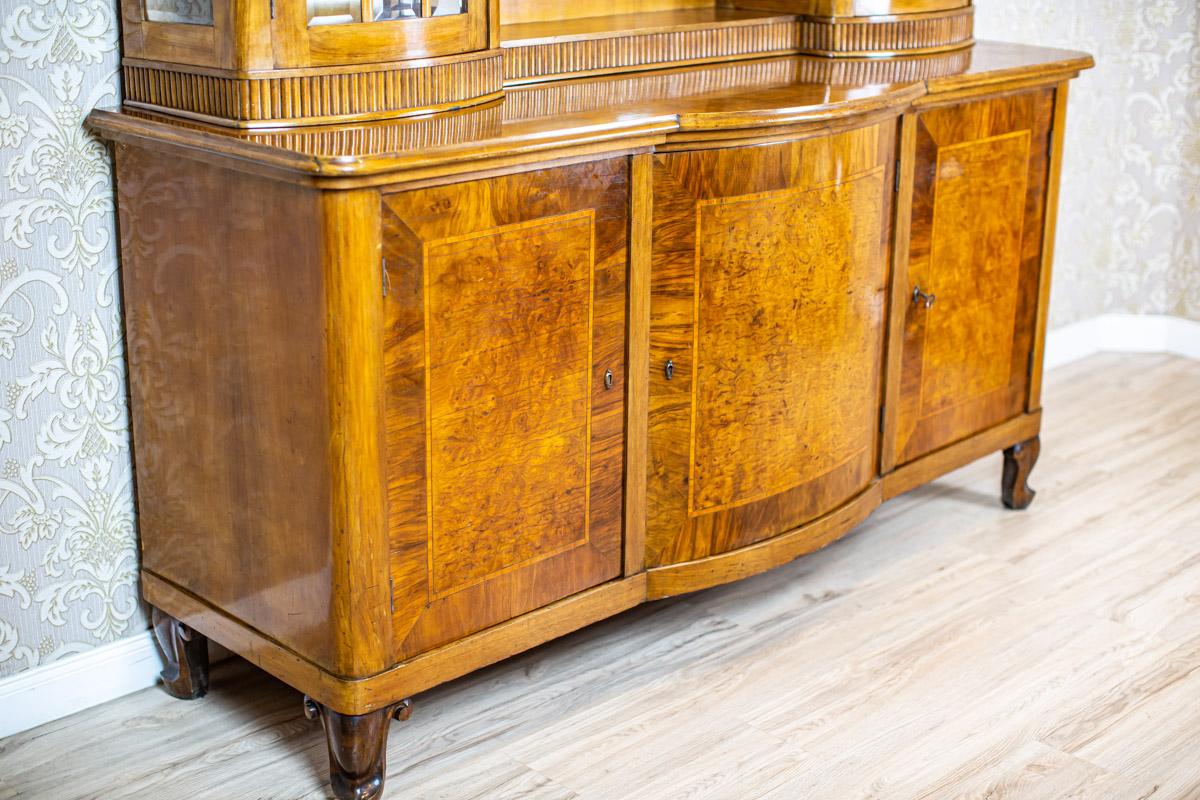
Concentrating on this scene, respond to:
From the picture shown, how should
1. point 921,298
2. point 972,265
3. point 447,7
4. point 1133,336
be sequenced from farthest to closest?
point 1133,336
point 972,265
point 921,298
point 447,7

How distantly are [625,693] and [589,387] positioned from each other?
0.51 metres

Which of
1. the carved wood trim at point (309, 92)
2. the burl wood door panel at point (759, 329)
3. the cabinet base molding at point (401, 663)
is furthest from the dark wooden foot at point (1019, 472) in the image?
the carved wood trim at point (309, 92)

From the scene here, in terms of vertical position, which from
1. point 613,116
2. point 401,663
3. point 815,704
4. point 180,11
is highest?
point 180,11

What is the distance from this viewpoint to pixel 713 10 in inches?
101

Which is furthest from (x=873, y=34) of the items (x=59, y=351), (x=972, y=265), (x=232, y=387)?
(x=59, y=351)

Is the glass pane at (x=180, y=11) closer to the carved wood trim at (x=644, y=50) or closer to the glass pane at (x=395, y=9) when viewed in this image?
the glass pane at (x=395, y=9)

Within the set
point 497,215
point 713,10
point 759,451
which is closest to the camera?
point 497,215

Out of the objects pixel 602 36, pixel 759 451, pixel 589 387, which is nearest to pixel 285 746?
pixel 589 387

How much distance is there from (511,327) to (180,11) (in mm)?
566

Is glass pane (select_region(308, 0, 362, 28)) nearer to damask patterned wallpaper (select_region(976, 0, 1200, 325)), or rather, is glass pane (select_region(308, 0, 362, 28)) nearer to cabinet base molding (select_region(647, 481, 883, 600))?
cabinet base molding (select_region(647, 481, 883, 600))

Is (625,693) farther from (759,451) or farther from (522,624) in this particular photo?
(759,451)

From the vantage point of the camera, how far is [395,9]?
171 cm

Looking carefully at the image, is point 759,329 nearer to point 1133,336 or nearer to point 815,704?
point 815,704

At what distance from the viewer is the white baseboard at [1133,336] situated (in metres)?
3.73
